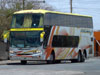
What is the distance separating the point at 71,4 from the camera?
4991 centimetres

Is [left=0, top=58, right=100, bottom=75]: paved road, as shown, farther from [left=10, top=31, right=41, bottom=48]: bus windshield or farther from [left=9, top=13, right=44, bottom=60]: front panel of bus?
[left=10, top=31, right=41, bottom=48]: bus windshield

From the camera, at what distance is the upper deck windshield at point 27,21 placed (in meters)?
26.3

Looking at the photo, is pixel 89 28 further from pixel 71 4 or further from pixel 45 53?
pixel 71 4

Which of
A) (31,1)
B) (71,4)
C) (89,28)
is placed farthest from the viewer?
(71,4)

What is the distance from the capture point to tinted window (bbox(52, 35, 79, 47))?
2792cm

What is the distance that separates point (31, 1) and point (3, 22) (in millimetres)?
9823

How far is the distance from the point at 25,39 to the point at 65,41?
14.3 ft

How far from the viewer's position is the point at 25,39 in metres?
26.5

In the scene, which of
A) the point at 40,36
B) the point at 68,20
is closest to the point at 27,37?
the point at 40,36

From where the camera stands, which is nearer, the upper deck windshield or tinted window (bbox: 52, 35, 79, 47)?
the upper deck windshield

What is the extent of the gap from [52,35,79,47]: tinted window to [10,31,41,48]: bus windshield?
1917 mm

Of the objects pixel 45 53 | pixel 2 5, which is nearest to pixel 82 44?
pixel 45 53

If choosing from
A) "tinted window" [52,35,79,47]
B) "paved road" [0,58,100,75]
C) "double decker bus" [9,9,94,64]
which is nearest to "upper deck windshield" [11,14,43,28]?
"double decker bus" [9,9,94,64]

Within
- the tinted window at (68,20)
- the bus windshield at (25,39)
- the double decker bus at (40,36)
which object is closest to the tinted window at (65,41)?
the double decker bus at (40,36)
